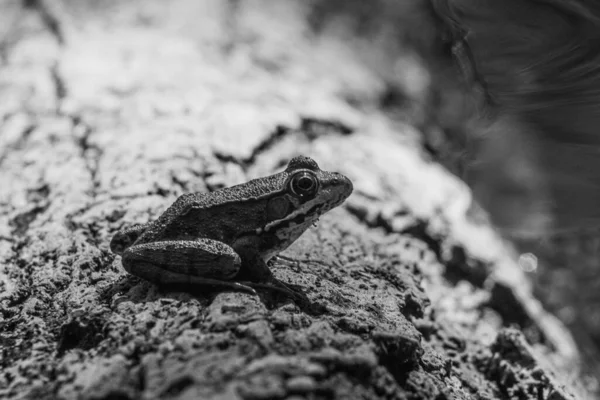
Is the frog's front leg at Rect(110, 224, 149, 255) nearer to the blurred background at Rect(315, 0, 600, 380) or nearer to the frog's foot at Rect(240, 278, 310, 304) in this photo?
the frog's foot at Rect(240, 278, 310, 304)

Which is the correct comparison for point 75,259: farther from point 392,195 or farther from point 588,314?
point 588,314

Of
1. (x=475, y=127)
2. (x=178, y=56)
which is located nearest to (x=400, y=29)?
(x=475, y=127)

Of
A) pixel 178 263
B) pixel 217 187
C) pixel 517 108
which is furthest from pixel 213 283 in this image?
pixel 517 108

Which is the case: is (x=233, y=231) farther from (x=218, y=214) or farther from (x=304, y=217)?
(x=304, y=217)

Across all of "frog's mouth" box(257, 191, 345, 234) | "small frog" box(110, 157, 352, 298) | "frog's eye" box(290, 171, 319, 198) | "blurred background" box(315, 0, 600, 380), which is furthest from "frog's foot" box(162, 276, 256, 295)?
"blurred background" box(315, 0, 600, 380)

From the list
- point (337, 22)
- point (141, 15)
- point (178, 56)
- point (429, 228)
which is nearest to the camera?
point (429, 228)

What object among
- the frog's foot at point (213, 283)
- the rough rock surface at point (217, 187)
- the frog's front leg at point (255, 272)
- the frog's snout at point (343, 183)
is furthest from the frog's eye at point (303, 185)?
the frog's foot at point (213, 283)

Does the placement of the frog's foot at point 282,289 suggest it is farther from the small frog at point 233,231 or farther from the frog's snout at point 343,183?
the frog's snout at point 343,183
